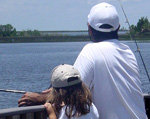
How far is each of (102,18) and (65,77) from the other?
54 cm

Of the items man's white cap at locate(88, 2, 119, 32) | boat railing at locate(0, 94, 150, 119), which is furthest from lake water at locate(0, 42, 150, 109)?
man's white cap at locate(88, 2, 119, 32)

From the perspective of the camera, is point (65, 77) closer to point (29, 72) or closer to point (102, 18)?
point (102, 18)

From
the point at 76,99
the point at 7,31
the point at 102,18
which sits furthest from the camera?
the point at 7,31

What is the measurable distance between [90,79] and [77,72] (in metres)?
0.14

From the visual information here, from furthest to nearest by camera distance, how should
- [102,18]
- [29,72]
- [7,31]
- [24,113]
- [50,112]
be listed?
[7,31] < [29,72] < [24,113] < [102,18] < [50,112]

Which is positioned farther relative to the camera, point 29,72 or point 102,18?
point 29,72

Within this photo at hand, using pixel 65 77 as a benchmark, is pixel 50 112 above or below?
below

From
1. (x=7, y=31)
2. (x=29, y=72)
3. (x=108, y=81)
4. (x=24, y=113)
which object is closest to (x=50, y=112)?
(x=108, y=81)

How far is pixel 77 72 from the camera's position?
129 inches

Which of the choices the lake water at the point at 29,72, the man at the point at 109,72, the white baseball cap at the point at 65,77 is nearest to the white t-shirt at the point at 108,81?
the man at the point at 109,72

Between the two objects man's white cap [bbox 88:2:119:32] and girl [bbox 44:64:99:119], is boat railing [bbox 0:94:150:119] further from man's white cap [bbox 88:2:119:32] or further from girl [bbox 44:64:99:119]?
man's white cap [bbox 88:2:119:32]

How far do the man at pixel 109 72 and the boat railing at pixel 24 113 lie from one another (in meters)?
0.75

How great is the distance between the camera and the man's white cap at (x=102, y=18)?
351 centimetres

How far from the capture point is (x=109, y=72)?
340 centimetres
